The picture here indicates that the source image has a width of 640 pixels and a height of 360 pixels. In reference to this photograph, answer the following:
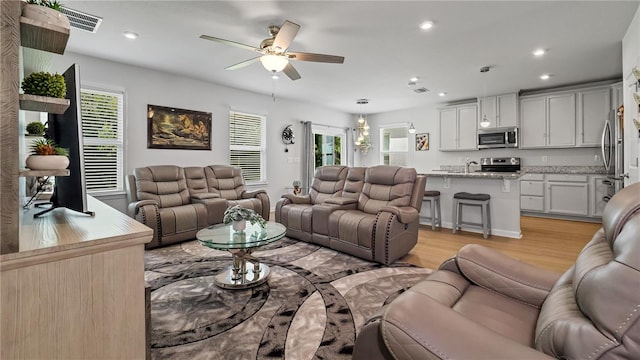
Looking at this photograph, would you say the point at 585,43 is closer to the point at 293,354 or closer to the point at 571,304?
the point at 571,304

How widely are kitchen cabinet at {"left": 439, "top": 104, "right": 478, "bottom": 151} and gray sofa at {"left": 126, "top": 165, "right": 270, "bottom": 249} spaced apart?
4.87m

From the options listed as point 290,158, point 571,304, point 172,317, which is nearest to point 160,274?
point 172,317

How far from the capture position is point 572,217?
561 cm

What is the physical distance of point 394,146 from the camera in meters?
8.55

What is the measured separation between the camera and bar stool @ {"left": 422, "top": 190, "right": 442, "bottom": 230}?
480 cm

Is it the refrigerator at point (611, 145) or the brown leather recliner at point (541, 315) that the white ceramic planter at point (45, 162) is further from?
the refrigerator at point (611, 145)

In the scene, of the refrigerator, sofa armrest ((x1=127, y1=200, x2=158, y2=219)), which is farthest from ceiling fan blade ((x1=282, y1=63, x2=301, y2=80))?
the refrigerator

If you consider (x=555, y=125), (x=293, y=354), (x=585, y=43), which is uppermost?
(x=585, y=43)

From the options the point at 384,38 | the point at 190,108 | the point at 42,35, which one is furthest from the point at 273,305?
the point at 190,108

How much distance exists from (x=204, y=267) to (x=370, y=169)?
244 cm

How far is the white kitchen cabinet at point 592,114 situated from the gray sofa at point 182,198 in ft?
20.3

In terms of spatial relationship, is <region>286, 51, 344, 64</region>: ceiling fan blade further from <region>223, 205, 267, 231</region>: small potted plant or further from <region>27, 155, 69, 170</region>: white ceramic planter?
<region>27, 155, 69, 170</region>: white ceramic planter

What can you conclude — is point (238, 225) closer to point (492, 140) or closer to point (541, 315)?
point (541, 315)

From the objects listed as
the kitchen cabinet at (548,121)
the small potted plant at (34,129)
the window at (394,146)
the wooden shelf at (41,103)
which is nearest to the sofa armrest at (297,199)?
the small potted plant at (34,129)
